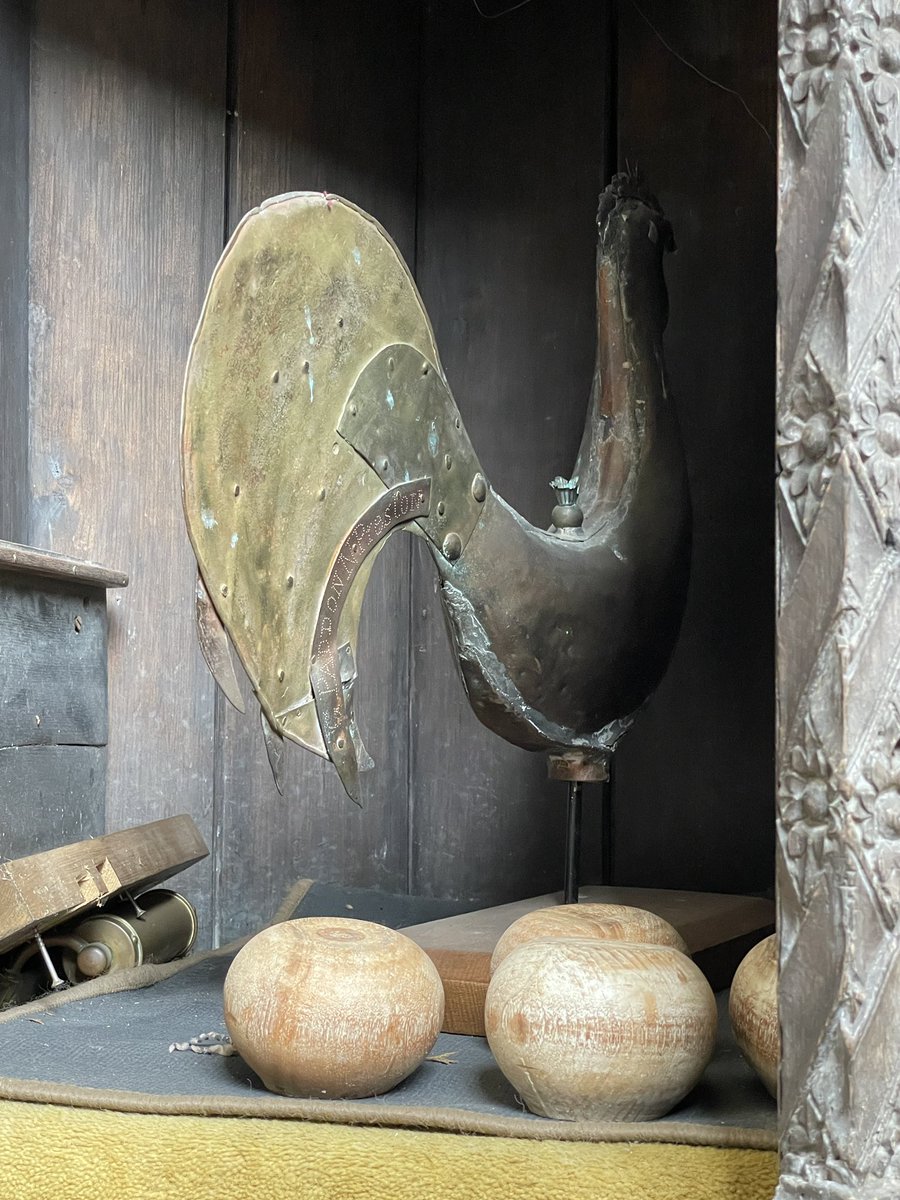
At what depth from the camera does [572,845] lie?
1217 millimetres

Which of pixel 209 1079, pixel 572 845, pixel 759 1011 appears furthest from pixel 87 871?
pixel 759 1011

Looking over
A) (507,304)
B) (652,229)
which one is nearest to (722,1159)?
(652,229)

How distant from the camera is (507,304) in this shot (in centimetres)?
149

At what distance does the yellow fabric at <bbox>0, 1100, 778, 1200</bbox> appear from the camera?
0.68 metres

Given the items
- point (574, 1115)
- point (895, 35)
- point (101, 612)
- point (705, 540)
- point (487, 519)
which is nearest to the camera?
point (895, 35)

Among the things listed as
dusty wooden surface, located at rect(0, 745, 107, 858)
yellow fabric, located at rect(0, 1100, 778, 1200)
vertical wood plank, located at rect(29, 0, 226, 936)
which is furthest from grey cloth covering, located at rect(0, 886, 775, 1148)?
vertical wood plank, located at rect(29, 0, 226, 936)

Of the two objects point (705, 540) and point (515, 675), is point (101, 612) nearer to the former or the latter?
point (515, 675)

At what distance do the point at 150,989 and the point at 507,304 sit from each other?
2.53 ft

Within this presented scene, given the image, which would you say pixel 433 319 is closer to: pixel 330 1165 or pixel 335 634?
pixel 335 634

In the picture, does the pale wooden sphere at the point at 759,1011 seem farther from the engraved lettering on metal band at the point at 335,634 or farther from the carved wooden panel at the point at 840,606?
the engraved lettering on metal band at the point at 335,634

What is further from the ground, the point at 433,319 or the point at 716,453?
the point at 433,319

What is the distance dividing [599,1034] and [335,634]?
32cm

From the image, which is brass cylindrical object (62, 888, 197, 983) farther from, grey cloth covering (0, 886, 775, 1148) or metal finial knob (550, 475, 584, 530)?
metal finial knob (550, 475, 584, 530)

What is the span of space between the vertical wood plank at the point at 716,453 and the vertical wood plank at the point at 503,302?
8 cm
